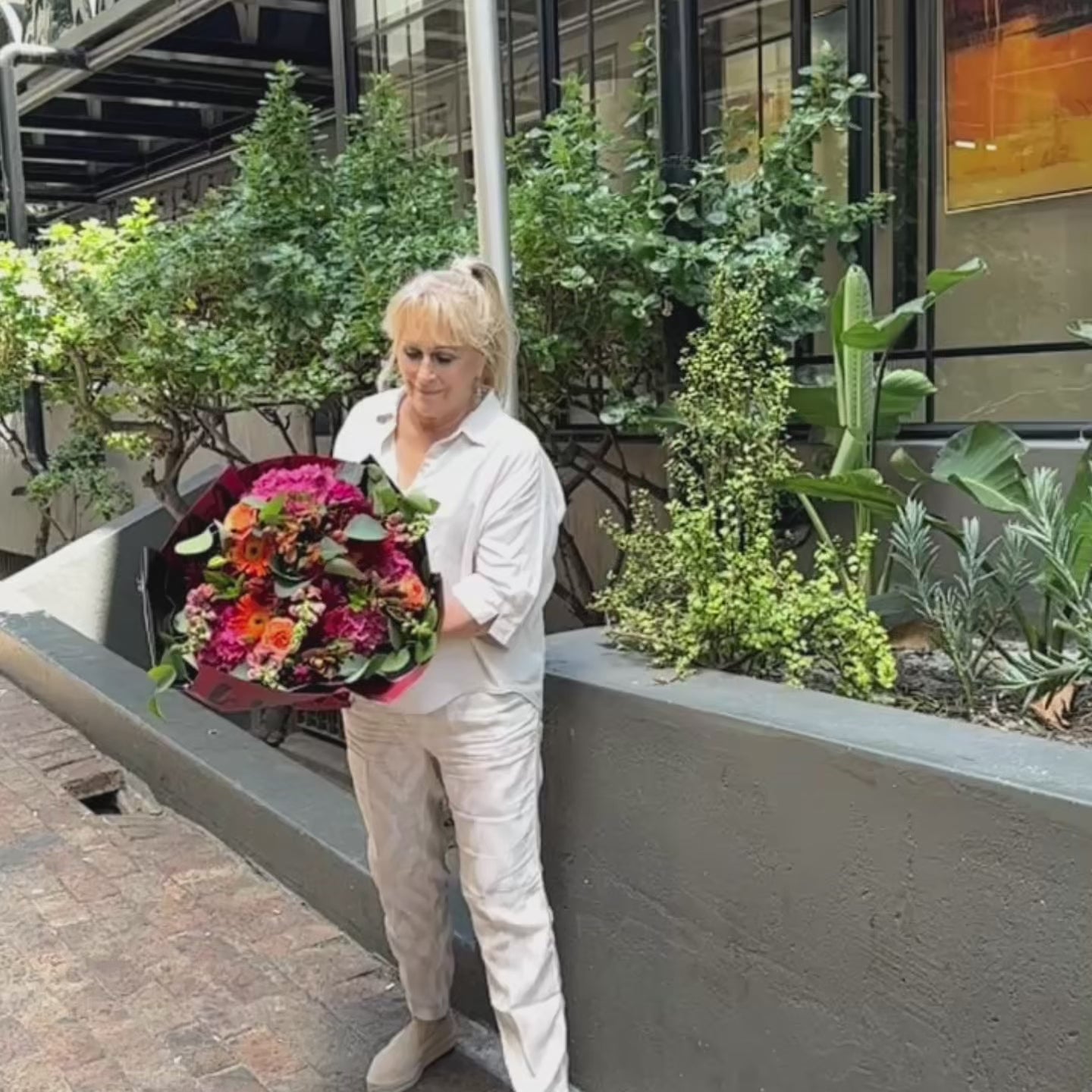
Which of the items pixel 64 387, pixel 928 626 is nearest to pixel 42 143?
pixel 64 387

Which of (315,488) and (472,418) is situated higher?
(472,418)

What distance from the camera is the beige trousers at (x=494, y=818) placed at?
2756 millimetres

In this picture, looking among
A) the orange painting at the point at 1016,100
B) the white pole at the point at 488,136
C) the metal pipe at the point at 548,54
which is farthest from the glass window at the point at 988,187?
the white pole at the point at 488,136

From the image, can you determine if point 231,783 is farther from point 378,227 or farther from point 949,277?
point 949,277

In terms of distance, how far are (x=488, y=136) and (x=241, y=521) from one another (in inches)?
62.2

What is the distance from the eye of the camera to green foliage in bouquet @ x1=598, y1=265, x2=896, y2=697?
289cm

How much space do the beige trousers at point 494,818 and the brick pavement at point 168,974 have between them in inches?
20.5

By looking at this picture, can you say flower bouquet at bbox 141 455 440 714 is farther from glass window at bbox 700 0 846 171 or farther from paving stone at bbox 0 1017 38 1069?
glass window at bbox 700 0 846 171

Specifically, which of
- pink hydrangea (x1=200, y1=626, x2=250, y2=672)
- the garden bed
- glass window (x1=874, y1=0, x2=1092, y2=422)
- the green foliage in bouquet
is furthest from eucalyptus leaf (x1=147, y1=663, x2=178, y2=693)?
A: glass window (x1=874, y1=0, x2=1092, y2=422)

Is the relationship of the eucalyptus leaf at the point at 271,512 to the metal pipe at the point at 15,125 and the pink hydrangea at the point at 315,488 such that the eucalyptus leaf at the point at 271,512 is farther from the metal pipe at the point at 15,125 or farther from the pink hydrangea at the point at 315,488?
the metal pipe at the point at 15,125

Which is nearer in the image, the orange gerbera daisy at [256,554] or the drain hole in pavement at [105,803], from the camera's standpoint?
the orange gerbera daisy at [256,554]

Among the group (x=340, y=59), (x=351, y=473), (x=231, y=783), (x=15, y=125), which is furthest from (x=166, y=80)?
(x=351, y=473)

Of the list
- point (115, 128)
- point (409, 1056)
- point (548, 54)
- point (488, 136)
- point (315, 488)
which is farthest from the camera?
point (115, 128)

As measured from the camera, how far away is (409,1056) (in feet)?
10.4
